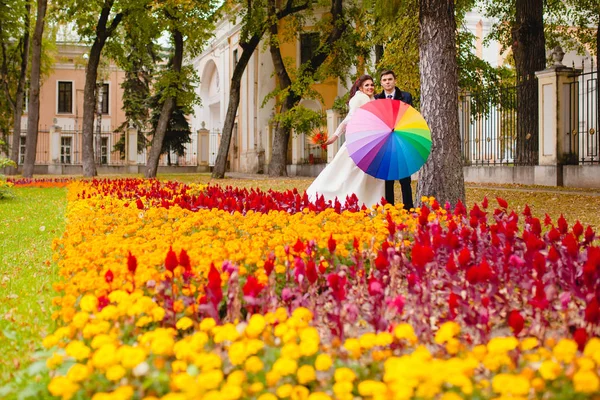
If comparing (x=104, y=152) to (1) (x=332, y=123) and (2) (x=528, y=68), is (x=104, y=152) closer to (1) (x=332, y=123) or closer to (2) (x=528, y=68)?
Answer: (1) (x=332, y=123)

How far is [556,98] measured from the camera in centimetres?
1614

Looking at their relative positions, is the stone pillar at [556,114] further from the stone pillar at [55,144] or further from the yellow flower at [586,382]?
the stone pillar at [55,144]

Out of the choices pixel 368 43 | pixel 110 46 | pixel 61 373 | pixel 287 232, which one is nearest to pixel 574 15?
pixel 368 43

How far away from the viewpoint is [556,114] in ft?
53.0

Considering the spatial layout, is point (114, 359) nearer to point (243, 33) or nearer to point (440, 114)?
point (440, 114)

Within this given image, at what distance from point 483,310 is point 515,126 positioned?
16.1m

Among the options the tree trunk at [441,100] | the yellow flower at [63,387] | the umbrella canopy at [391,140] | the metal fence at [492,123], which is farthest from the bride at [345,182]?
the metal fence at [492,123]

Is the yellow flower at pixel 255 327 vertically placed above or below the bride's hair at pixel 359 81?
below

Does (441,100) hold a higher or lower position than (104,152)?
lower

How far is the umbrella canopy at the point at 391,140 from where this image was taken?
7915 mm

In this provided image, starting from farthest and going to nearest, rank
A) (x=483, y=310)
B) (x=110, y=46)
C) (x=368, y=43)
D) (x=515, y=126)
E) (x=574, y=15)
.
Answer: (x=110, y=46) < (x=574, y=15) < (x=368, y=43) < (x=515, y=126) < (x=483, y=310)

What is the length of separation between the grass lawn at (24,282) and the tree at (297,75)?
16.2 metres

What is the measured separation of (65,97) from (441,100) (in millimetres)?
46708

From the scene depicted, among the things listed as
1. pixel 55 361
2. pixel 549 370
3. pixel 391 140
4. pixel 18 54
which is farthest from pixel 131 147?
pixel 549 370
